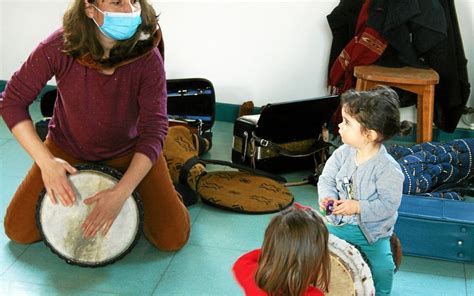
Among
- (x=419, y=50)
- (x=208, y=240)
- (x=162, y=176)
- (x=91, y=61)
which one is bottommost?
(x=208, y=240)

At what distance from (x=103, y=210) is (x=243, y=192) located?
2.99 ft

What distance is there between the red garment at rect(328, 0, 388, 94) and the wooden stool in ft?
0.27

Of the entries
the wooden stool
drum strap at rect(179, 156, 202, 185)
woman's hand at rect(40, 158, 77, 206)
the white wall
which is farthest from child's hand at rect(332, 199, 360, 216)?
the white wall

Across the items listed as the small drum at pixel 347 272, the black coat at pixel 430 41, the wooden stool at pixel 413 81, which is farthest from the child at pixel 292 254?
the black coat at pixel 430 41

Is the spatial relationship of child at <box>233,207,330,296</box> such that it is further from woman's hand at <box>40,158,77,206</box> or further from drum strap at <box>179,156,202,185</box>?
drum strap at <box>179,156,202,185</box>

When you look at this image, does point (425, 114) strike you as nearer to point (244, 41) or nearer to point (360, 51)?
point (360, 51)

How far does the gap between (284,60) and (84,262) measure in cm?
199

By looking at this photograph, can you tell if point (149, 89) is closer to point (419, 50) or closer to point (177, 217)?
point (177, 217)

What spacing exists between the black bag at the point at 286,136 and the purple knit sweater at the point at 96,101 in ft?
2.92

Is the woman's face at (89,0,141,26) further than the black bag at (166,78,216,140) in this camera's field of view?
No

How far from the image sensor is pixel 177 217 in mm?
2770

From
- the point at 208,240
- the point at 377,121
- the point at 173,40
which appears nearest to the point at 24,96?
the point at 208,240

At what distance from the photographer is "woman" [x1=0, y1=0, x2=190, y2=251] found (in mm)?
2475

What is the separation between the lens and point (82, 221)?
99.3 inches
